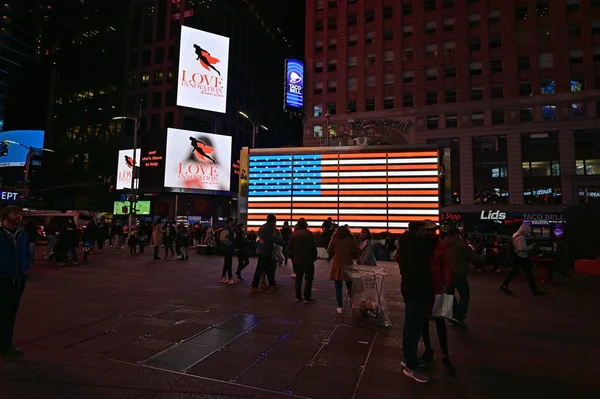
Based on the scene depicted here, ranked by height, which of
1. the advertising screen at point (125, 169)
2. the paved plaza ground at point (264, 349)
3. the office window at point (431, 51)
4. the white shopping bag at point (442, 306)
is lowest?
the paved plaza ground at point (264, 349)

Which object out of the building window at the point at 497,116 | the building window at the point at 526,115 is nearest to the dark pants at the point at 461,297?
the building window at the point at 497,116

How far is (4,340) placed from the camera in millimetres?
4758

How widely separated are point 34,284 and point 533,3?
5538cm

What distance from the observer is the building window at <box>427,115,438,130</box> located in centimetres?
4672

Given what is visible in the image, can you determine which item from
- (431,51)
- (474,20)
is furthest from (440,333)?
(474,20)

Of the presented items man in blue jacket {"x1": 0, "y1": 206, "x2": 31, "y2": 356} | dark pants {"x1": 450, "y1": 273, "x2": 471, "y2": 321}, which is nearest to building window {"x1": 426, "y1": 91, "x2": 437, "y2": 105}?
dark pants {"x1": 450, "y1": 273, "x2": 471, "y2": 321}

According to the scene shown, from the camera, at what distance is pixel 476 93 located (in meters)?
45.4

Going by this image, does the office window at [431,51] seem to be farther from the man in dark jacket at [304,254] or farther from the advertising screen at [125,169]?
the man in dark jacket at [304,254]

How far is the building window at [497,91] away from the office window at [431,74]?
716 centimetres

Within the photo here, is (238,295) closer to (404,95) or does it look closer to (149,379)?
(149,379)

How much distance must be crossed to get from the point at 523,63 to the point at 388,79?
16.0m

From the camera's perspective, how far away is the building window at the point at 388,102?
161ft

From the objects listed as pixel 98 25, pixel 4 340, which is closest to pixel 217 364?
pixel 4 340

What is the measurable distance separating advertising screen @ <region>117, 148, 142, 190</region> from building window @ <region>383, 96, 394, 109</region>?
109ft
